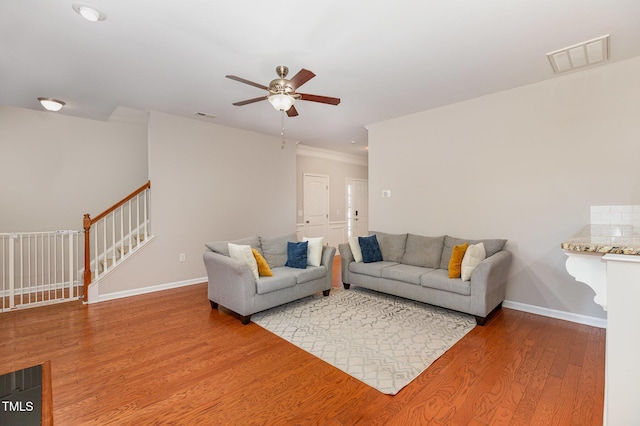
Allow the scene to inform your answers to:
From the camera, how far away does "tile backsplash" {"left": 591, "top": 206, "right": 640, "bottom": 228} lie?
9.50 ft

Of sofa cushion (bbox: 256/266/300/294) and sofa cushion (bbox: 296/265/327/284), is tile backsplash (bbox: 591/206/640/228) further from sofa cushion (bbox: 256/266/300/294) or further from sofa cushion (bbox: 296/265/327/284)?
sofa cushion (bbox: 256/266/300/294)

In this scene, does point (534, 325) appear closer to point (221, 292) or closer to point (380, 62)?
point (380, 62)

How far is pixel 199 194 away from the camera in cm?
497

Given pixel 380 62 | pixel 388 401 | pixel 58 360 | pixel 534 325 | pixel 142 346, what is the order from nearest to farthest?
pixel 388 401, pixel 58 360, pixel 142 346, pixel 380 62, pixel 534 325

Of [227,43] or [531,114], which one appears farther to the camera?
[531,114]

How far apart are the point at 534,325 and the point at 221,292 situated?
3.48m

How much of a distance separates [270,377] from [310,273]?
1.67 metres

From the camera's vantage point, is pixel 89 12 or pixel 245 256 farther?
pixel 245 256

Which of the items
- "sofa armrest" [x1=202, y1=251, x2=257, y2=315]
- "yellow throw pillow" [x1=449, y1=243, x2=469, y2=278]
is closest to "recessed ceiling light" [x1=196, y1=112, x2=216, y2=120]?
"sofa armrest" [x1=202, y1=251, x2=257, y2=315]

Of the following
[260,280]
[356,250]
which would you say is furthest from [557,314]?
[260,280]

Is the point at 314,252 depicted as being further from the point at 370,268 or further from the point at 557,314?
the point at 557,314

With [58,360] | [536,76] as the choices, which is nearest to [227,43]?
[58,360]

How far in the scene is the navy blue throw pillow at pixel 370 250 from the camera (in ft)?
14.3

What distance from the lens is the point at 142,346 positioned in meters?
2.71
